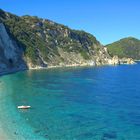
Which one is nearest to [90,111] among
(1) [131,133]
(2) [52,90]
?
(1) [131,133]

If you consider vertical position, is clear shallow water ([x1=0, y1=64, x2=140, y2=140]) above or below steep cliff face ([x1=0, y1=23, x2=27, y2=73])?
below

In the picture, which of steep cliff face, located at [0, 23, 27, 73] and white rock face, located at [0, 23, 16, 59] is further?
white rock face, located at [0, 23, 16, 59]

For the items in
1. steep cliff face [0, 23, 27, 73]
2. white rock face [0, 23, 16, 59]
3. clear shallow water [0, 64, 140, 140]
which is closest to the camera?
clear shallow water [0, 64, 140, 140]

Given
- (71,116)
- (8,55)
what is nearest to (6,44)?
(8,55)

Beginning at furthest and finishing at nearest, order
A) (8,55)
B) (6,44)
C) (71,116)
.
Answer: (6,44), (8,55), (71,116)

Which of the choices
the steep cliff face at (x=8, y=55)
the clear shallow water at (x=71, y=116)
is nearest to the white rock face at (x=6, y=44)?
the steep cliff face at (x=8, y=55)

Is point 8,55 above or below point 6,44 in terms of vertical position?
below

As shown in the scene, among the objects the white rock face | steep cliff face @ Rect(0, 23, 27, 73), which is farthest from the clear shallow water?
the white rock face

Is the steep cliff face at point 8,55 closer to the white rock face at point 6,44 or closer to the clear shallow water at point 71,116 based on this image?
the white rock face at point 6,44

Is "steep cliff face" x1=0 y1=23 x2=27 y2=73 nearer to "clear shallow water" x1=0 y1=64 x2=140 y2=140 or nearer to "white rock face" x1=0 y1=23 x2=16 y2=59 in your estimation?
"white rock face" x1=0 y1=23 x2=16 y2=59

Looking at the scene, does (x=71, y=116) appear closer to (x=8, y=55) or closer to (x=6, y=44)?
(x=8, y=55)
